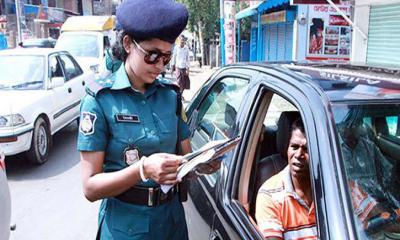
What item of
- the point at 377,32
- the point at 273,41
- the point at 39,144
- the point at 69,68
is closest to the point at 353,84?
the point at 39,144

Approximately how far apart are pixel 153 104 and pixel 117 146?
0.77ft

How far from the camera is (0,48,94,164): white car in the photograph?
18.6 ft

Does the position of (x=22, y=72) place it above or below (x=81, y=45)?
below

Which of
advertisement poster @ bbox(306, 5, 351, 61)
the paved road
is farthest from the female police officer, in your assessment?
advertisement poster @ bbox(306, 5, 351, 61)

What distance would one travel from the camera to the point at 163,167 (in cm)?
147

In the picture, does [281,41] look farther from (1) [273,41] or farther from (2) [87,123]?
(2) [87,123]

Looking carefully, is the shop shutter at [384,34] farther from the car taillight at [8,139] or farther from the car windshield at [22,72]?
the car taillight at [8,139]

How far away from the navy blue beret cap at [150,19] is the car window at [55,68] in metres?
5.69

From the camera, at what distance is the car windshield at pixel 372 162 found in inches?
59.1

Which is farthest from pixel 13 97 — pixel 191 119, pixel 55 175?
pixel 191 119

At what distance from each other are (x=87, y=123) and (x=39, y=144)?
4.79 metres

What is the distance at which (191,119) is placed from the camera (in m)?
3.16

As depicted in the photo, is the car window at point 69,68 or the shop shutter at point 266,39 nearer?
the car window at point 69,68

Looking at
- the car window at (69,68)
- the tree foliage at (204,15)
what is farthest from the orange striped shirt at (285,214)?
the tree foliage at (204,15)
